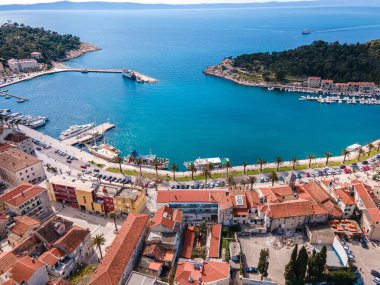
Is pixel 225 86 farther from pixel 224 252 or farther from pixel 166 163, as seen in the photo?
pixel 224 252

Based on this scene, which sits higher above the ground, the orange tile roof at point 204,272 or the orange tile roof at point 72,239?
the orange tile roof at point 72,239

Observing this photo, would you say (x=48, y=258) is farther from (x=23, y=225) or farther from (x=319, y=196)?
(x=319, y=196)

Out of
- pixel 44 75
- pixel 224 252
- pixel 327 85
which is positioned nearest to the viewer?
pixel 224 252

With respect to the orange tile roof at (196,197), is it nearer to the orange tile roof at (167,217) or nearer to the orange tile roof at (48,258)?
the orange tile roof at (167,217)

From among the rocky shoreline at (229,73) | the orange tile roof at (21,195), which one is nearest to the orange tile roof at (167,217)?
the orange tile roof at (21,195)

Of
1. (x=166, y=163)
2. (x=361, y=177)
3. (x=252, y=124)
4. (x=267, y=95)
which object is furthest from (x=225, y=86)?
(x=361, y=177)

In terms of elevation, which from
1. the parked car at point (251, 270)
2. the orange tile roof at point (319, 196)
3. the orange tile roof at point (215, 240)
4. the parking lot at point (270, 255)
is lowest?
the parking lot at point (270, 255)
